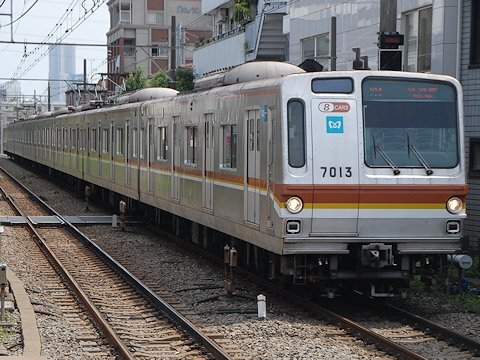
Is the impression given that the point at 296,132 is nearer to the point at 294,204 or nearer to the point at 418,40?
the point at 294,204

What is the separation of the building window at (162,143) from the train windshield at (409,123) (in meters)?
7.39

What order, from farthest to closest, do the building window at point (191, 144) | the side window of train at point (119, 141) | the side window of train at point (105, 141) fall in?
the side window of train at point (105, 141) → the side window of train at point (119, 141) → the building window at point (191, 144)


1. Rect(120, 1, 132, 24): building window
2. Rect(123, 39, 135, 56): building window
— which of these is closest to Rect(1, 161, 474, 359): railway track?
Rect(123, 39, 135, 56): building window

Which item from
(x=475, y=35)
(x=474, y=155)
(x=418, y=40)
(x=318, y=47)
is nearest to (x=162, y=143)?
(x=418, y=40)

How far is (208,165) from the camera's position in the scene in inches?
579

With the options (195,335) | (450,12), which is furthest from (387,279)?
(450,12)

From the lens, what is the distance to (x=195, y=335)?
9828 millimetres

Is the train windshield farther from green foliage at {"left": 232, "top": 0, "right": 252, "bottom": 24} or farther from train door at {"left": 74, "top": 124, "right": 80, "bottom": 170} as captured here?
green foliage at {"left": 232, "top": 0, "right": 252, "bottom": 24}

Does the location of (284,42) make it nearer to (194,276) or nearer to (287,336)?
(194,276)

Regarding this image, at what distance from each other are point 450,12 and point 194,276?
699cm

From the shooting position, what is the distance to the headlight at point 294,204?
428 inches

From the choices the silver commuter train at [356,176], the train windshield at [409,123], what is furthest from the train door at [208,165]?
the train windshield at [409,123]

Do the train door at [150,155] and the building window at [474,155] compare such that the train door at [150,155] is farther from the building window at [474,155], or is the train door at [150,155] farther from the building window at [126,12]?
the building window at [126,12]

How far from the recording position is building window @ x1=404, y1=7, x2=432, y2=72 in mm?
18672
